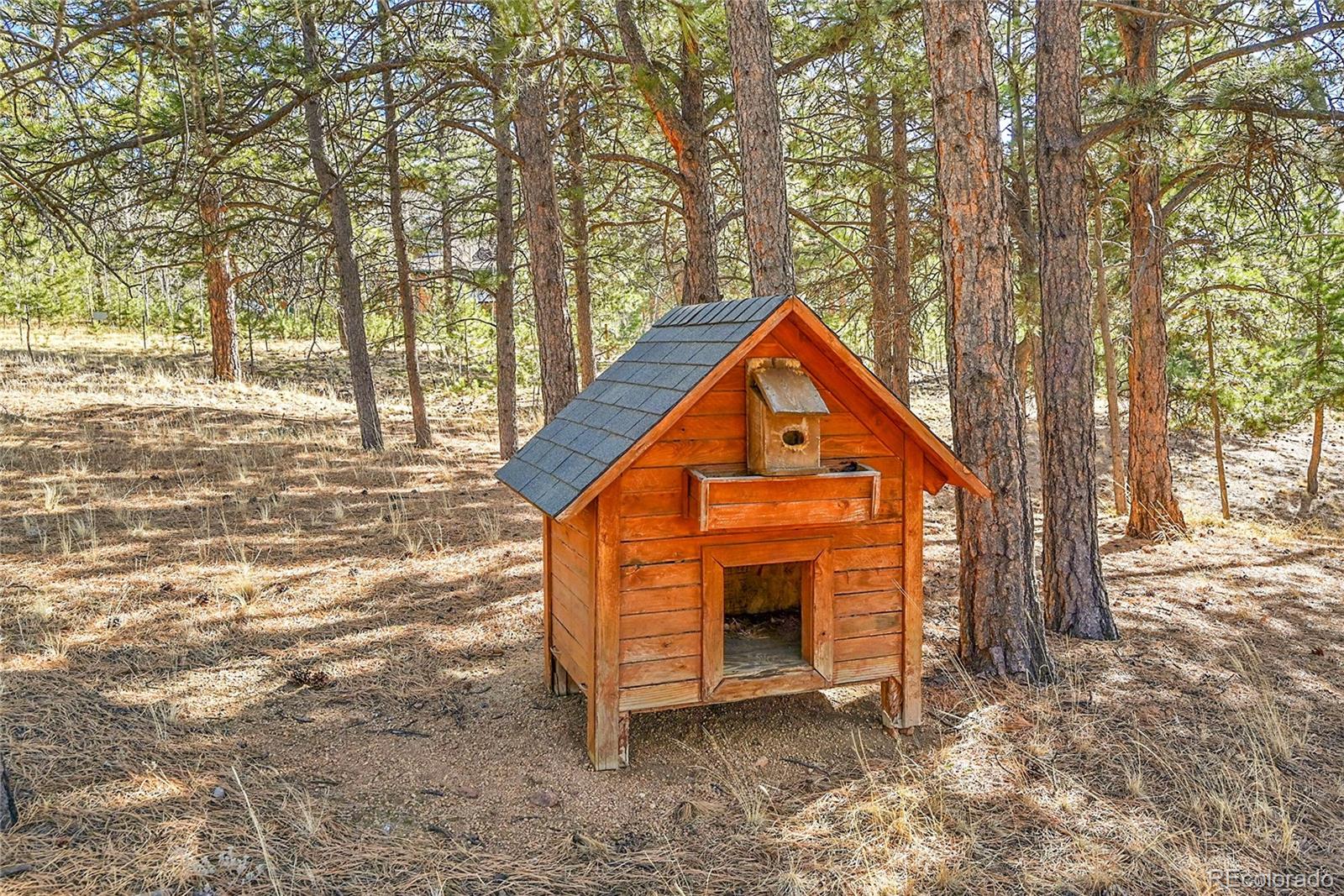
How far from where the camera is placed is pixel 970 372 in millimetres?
5398

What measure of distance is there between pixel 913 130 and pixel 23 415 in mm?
12935

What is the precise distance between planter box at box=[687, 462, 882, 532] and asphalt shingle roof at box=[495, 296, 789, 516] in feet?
1.42

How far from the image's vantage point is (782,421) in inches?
173

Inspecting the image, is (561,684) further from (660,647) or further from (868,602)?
(868,602)

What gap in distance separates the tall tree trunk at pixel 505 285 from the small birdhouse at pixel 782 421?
23.7 feet

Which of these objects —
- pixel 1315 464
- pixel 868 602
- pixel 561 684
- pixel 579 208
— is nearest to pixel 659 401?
pixel 868 602

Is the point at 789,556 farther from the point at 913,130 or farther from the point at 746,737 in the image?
the point at 913,130

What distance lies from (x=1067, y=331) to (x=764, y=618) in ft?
9.91

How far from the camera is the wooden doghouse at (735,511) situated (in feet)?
14.1

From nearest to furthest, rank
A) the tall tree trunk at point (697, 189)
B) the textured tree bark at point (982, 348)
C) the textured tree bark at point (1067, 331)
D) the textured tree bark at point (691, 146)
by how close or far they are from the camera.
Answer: the textured tree bark at point (982, 348) → the textured tree bark at point (1067, 331) → the textured tree bark at point (691, 146) → the tall tree trunk at point (697, 189)

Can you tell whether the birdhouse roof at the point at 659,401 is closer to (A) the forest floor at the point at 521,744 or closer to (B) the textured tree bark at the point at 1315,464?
(A) the forest floor at the point at 521,744

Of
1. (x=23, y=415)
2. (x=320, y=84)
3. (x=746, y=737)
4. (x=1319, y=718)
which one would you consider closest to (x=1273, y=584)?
(x=1319, y=718)

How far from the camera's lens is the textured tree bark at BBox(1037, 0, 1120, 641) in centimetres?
624

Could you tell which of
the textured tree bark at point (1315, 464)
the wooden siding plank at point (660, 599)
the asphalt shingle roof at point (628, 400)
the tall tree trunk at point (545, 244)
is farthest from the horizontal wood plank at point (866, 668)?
the textured tree bark at point (1315, 464)
